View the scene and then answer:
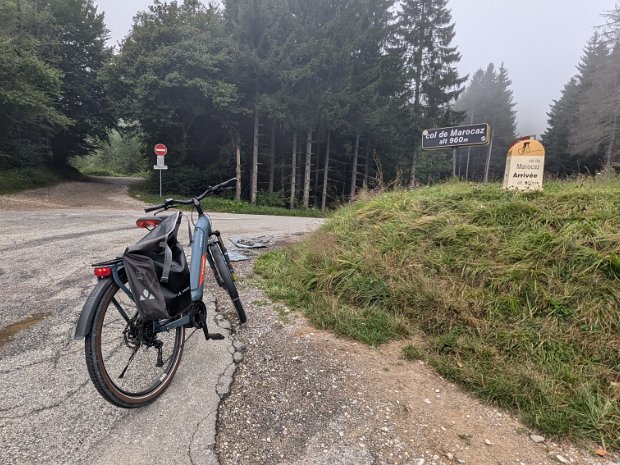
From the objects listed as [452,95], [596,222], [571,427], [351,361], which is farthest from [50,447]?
[452,95]

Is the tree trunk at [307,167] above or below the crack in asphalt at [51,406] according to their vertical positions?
above

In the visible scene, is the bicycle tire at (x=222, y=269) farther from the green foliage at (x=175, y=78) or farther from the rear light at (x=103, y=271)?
Answer: the green foliage at (x=175, y=78)

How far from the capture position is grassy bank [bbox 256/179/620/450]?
2236mm

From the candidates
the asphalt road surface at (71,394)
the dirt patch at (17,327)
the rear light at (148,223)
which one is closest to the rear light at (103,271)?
the rear light at (148,223)

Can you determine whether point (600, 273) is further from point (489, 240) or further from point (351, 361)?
point (351, 361)

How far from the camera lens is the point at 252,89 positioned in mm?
17688

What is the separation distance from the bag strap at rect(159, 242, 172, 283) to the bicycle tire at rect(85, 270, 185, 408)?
0.22m

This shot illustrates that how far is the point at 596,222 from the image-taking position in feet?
11.2

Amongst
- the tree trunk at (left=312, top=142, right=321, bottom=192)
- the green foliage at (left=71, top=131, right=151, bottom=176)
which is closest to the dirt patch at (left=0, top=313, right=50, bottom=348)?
the tree trunk at (left=312, top=142, right=321, bottom=192)

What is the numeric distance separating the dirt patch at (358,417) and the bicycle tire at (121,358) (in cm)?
48

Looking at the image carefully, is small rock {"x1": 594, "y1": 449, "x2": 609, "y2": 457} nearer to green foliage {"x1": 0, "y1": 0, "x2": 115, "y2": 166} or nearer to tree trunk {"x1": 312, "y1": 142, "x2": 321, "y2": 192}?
green foliage {"x1": 0, "y1": 0, "x2": 115, "y2": 166}

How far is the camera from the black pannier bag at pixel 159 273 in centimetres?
185

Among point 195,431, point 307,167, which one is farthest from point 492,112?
point 195,431

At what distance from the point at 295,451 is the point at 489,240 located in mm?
3037
